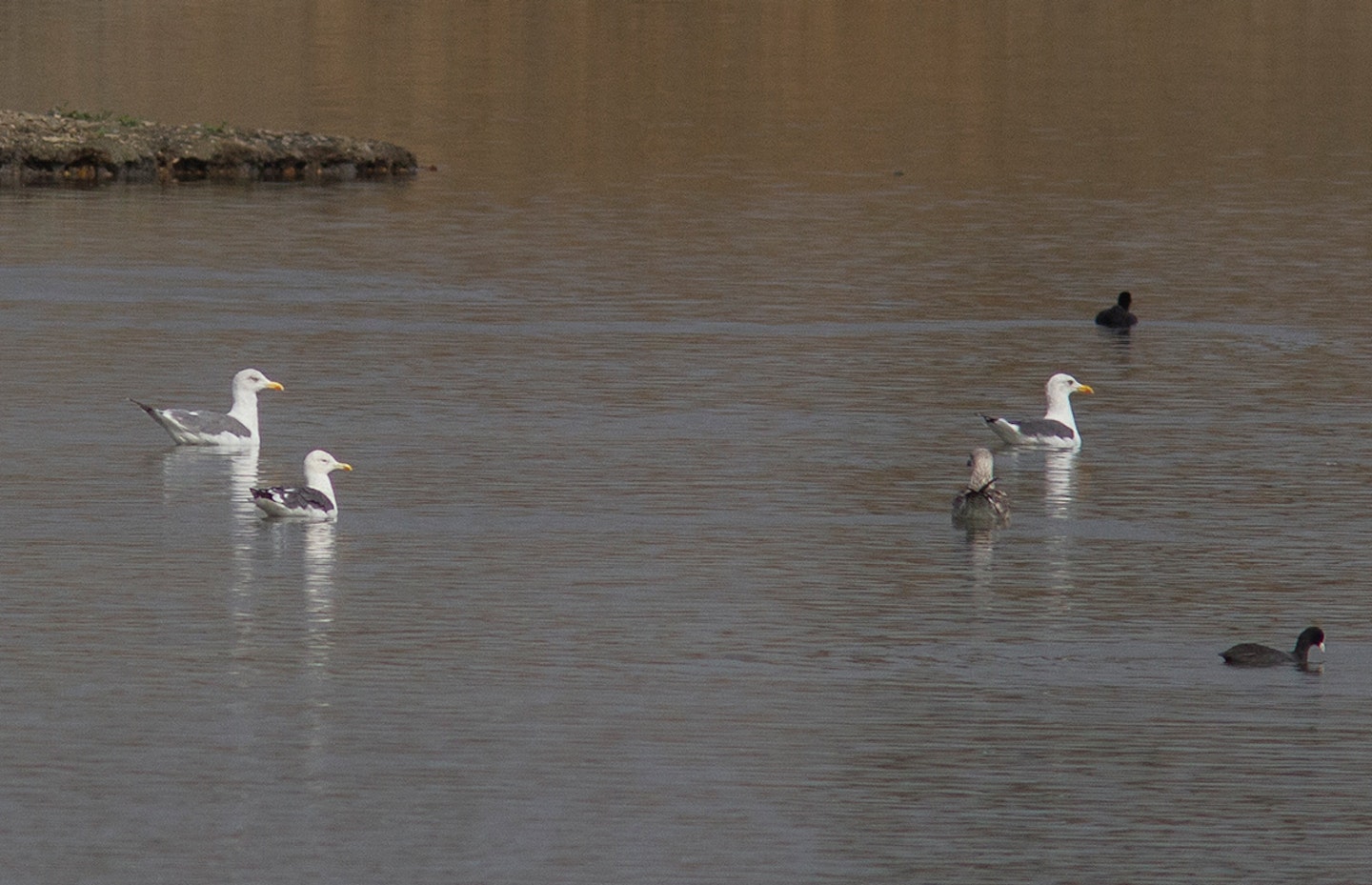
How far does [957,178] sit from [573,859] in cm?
4930

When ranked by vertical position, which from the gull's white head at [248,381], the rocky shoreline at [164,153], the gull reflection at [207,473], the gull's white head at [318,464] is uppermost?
the rocky shoreline at [164,153]

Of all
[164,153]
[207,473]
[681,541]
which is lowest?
[681,541]

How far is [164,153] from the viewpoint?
58.3 metres

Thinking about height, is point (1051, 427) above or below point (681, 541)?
above

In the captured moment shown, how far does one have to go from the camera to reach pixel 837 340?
3662cm

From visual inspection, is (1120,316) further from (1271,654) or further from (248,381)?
(1271,654)

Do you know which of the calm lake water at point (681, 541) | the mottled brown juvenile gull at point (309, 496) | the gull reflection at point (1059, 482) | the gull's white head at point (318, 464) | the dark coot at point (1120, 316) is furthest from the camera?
the dark coot at point (1120, 316)

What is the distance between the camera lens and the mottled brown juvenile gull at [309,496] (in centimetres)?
2317

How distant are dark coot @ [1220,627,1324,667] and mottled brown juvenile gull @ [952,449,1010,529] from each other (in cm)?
487

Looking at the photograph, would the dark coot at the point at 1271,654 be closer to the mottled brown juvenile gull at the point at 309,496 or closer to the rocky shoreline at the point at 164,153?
the mottled brown juvenile gull at the point at 309,496

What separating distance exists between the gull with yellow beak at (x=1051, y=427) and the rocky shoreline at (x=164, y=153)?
3249 cm

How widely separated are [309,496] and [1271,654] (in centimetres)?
821

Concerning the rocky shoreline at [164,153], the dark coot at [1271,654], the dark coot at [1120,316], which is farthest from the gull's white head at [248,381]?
the rocky shoreline at [164,153]

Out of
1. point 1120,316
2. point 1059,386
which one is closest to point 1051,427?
point 1059,386
